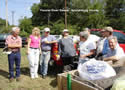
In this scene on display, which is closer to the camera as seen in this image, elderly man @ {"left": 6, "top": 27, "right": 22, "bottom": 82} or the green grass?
the green grass

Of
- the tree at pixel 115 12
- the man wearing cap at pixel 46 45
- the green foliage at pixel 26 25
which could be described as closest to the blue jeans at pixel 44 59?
the man wearing cap at pixel 46 45

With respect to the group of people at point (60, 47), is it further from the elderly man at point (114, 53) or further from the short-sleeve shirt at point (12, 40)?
the elderly man at point (114, 53)

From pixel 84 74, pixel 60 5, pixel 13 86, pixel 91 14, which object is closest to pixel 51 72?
pixel 13 86

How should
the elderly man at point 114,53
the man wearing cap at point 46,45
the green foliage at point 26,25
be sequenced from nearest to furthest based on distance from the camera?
the elderly man at point 114,53 → the man wearing cap at point 46,45 → the green foliage at point 26,25

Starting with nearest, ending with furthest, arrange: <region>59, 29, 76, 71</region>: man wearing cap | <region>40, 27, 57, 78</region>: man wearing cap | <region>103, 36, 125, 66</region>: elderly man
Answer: <region>103, 36, 125, 66</region>: elderly man
<region>59, 29, 76, 71</region>: man wearing cap
<region>40, 27, 57, 78</region>: man wearing cap

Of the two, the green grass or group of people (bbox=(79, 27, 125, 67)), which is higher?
group of people (bbox=(79, 27, 125, 67))

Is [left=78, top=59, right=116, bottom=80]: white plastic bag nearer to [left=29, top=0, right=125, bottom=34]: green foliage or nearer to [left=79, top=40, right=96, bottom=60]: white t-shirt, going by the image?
[left=79, top=40, right=96, bottom=60]: white t-shirt

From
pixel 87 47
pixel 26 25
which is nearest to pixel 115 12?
pixel 26 25

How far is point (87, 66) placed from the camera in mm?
1964

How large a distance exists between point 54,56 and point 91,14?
68.5 ft

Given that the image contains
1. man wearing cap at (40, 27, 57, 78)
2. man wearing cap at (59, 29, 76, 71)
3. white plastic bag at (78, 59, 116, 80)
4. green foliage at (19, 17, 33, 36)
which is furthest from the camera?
green foliage at (19, 17, 33, 36)

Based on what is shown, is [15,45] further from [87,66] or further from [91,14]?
[91,14]

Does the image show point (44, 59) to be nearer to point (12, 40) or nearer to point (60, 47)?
point (60, 47)

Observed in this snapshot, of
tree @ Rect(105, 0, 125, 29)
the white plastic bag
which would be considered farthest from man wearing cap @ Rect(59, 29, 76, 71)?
tree @ Rect(105, 0, 125, 29)
